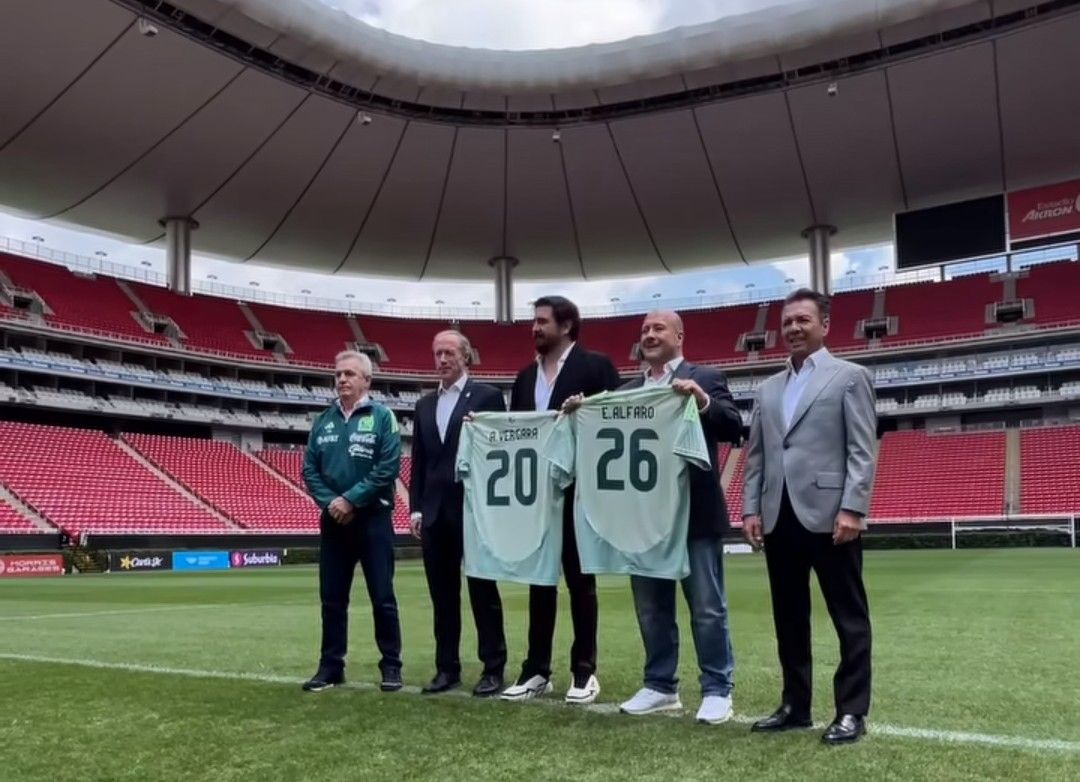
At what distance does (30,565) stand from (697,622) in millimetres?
24729

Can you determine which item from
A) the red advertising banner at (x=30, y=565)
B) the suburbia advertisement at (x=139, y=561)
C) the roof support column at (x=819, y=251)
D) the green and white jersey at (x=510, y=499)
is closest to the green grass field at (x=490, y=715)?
the green and white jersey at (x=510, y=499)

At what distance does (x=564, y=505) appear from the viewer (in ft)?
17.3

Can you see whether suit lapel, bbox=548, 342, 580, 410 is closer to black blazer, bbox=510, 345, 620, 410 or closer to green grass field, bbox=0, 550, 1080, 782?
black blazer, bbox=510, 345, 620, 410

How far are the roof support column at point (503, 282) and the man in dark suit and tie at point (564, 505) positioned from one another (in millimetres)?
41587

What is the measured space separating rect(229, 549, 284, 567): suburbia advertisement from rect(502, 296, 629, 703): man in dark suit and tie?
26.0 metres

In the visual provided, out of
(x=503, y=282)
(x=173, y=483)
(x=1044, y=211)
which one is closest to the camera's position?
(x=173, y=483)

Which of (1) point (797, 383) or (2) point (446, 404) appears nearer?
(1) point (797, 383)

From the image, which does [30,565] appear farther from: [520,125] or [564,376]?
[564,376]

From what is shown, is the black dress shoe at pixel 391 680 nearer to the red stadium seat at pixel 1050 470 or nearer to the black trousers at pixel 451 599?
the black trousers at pixel 451 599

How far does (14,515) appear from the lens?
92.0 feet

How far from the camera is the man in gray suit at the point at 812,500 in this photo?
13.3 ft

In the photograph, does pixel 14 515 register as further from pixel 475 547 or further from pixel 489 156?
pixel 475 547

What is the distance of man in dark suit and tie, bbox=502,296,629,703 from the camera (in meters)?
5.08

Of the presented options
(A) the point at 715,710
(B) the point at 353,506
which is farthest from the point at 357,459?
(A) the point at 715,710
